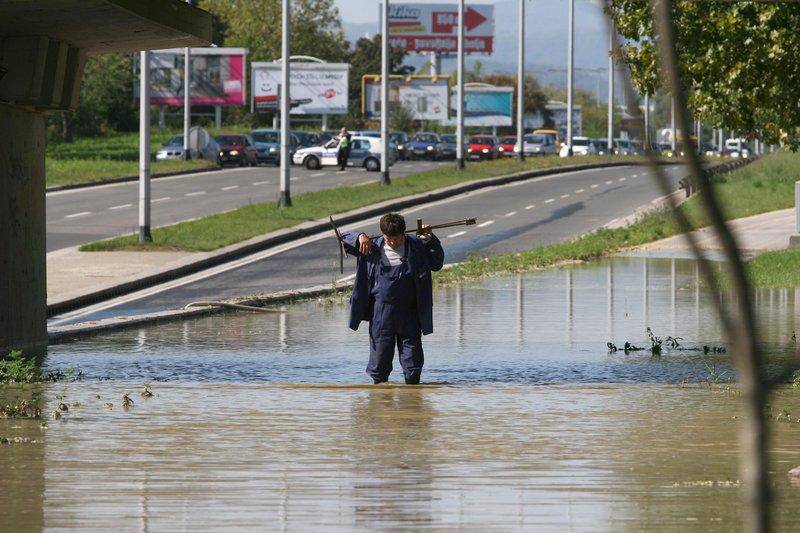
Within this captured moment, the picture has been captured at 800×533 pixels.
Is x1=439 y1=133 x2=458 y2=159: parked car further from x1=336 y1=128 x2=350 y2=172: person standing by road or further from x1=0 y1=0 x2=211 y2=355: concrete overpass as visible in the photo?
x1=0 y1=0 x2=211 y2=355: concrete overpass

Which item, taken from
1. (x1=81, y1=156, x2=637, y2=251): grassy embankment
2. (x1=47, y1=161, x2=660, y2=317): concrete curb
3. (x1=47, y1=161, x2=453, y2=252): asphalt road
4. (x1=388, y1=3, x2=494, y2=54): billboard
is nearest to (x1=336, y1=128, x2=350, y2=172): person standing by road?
(x1=47, y1=161, x2=453, y2=252): asphalt road

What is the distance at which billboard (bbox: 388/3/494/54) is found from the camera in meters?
138

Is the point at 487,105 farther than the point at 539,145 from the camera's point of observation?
Yes

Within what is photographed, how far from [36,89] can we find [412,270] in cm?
390

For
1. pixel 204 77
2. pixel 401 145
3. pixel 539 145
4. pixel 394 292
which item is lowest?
pixel 394 292

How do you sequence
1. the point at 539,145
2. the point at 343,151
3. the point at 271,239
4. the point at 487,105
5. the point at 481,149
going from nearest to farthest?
the point at 271,239 < the point at 343,151 < the point at 481,149 < the point at 539,145 < the point at 487,105

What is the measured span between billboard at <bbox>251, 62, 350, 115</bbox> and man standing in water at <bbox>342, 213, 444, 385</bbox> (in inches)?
3362

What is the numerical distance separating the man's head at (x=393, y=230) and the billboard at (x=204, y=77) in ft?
272

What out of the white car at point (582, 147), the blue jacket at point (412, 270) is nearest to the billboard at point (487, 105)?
the white car at point (582, 147)

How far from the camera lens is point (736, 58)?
1933cm

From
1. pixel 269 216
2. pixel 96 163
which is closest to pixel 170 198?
pixel 269 216

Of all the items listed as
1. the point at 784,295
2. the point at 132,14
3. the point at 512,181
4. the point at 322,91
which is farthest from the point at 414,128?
the point at 132,14

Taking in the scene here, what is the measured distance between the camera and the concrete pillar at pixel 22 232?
1434cm

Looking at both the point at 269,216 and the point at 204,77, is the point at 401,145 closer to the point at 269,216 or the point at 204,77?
the point at 204,77
